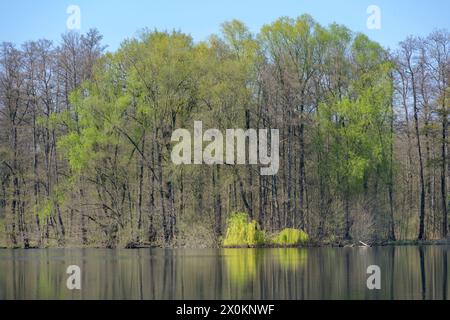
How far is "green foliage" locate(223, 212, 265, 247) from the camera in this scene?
45.3 m

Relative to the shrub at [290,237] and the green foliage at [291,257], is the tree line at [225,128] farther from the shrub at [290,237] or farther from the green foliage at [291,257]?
the green foliage at [291,257]

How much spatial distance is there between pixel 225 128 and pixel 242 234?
568 cm

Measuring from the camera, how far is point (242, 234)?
149ft

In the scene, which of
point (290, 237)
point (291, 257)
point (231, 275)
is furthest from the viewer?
point (290, 237)

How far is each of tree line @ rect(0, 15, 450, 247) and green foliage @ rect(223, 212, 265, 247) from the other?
41.1 inches

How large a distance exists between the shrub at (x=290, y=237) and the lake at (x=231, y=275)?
5.25m

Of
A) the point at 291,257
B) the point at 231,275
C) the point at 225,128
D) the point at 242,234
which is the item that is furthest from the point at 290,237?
the point at 231,275

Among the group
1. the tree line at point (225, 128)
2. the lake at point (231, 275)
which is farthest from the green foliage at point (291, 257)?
the tree line at point (225, 128)

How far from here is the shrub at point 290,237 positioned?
4584 cm

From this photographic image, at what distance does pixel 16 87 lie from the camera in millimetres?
52469

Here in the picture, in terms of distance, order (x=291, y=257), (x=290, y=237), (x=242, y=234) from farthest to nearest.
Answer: (x=290, y=237) → (x=242, y=234) → (x=291, y=257)

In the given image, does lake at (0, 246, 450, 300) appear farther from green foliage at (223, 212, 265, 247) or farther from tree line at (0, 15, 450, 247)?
tree line at (0, 15, 450, 247)

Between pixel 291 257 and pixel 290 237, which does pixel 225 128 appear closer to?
pixel 290 237

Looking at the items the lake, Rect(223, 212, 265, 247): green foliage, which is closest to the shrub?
Rect(223, 212, 265, 247): green foliage
